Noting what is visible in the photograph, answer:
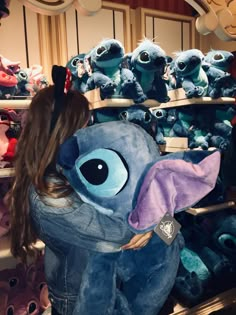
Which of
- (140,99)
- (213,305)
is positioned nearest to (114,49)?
(140,99)

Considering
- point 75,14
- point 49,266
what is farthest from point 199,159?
point 75,14

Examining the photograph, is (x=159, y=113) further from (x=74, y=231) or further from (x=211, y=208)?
(x=74, y=231)

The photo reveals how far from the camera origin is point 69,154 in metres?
0.80

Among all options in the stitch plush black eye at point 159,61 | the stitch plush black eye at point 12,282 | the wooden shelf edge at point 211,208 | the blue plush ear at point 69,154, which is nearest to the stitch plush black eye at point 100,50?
the stitch plush black eye at point 159,61

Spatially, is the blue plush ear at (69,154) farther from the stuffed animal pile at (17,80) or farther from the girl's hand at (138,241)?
the stuffed animal pile at (17,80)

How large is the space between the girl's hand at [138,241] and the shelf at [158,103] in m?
0.77

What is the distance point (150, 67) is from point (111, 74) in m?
0.19

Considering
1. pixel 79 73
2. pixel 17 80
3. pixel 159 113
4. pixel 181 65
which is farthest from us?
pixel 159 113

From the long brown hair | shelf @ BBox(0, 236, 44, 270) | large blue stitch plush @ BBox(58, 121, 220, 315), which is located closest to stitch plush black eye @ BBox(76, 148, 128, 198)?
large blue stitch plush @ BBox(58, 121, 220, 315)

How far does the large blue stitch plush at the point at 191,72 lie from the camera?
175cm

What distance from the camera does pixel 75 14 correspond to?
207cm

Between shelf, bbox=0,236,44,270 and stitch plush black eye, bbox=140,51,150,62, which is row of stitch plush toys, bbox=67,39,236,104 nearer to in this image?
stitch plush black eye, bbox=140,51,150,62

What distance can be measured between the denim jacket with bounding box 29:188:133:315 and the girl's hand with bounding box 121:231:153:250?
0.02 meters

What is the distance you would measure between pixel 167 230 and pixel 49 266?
41 centimetres
